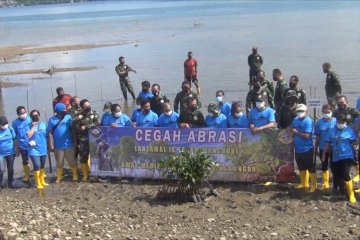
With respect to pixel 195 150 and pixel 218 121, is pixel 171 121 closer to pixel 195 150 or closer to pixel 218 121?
pixel 195 150

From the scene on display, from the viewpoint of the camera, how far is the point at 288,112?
11.2 m

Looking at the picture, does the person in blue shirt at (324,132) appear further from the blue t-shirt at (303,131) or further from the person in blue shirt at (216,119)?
the person in blue shirt at (216,119)

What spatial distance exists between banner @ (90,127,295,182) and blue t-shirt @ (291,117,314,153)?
0.44 m

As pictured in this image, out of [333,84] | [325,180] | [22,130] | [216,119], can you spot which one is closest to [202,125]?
[216,119]

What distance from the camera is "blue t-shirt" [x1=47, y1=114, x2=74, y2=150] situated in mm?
12211

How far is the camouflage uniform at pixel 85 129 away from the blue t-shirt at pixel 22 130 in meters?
1.01

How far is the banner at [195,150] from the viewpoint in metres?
11.1

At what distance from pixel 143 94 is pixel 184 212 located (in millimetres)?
4627

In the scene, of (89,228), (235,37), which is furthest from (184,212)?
(235,37)

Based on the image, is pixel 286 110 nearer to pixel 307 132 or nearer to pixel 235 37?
pixel 307 132

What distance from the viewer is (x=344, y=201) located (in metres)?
9.99

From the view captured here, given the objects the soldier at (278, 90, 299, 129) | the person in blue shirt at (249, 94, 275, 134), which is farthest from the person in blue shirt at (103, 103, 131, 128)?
the soldier at (278, 90, 299, 129)

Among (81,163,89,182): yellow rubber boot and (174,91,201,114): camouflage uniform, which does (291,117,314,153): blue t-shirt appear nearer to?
(174,91,201,114): camouflage uniform

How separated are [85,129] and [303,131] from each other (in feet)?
15.6
